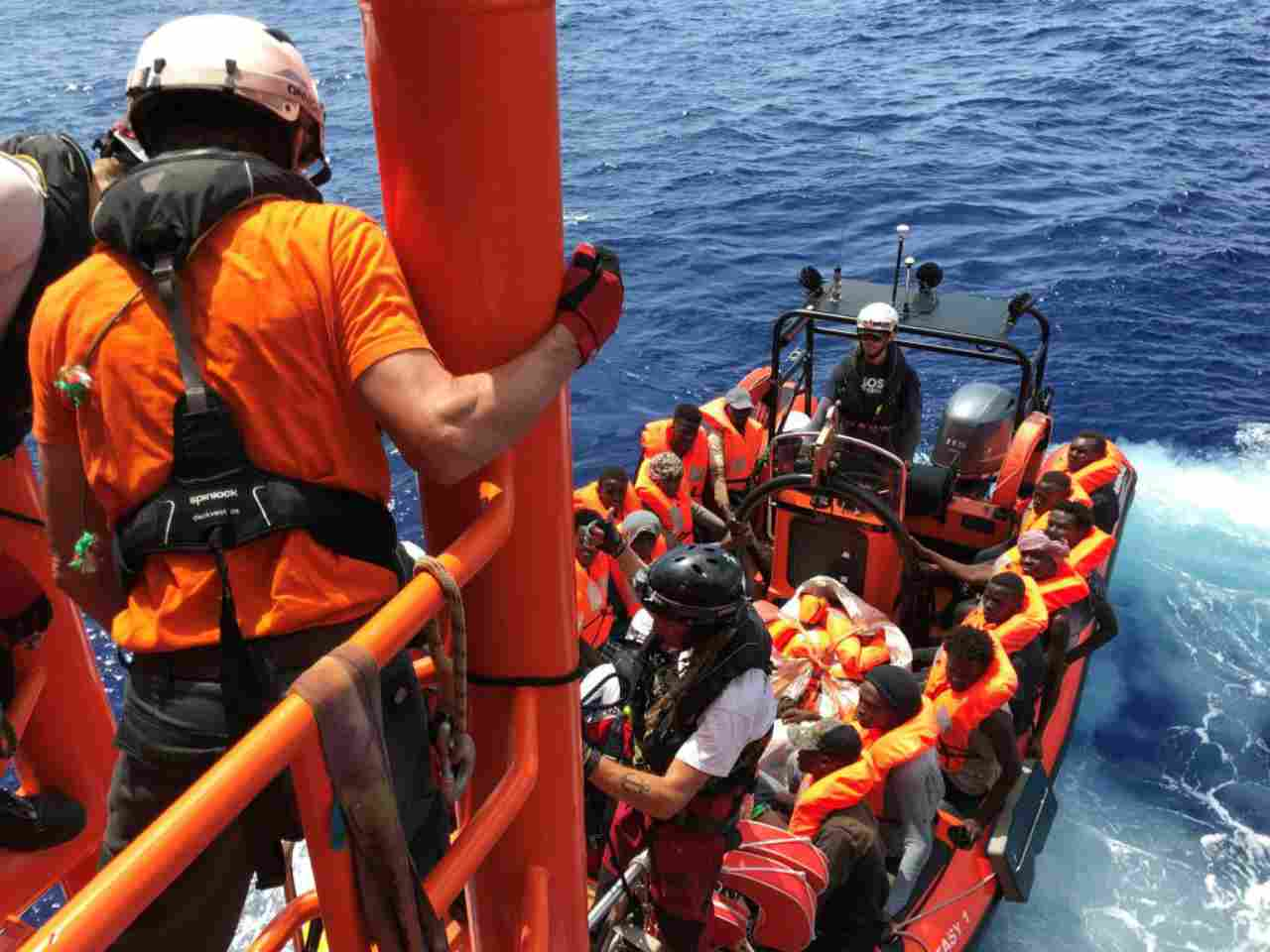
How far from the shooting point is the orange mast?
4.83 feet

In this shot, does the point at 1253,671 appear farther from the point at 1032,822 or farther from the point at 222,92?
the point at 222,92

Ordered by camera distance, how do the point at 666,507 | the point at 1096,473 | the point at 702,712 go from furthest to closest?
the point at 1096,473 < the point at 666,507 < the point at 702,712

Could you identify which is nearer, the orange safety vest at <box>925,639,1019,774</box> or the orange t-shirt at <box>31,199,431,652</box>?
the orange t-shirt at <box>31,199,431,652</box>

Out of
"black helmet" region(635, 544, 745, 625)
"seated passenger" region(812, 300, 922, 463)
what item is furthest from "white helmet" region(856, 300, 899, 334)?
"black helmet" region(635, 544, 745, 625)

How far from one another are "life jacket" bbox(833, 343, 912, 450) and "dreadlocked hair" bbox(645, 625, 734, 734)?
4709 millimetres

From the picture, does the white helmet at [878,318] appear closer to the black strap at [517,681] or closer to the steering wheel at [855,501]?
the steering wheel at [855,501]

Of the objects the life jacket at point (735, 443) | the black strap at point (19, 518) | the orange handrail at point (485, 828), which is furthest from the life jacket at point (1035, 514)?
the black strap at point (19, 518)

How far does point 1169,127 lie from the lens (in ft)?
72.1

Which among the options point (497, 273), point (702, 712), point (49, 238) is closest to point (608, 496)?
point (702, 712)

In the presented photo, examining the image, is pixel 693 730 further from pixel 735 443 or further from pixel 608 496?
pixel 735 443

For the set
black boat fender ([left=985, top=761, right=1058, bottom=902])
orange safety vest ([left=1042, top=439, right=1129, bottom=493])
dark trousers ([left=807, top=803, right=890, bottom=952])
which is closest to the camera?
dark trousers ([left=807, top=803, right=890, bottom=952])

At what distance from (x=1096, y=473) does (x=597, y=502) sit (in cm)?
390

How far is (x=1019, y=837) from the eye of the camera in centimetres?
604

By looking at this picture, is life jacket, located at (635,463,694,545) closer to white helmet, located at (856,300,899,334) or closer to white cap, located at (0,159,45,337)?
white helmet, located at (856,300,899,334)
